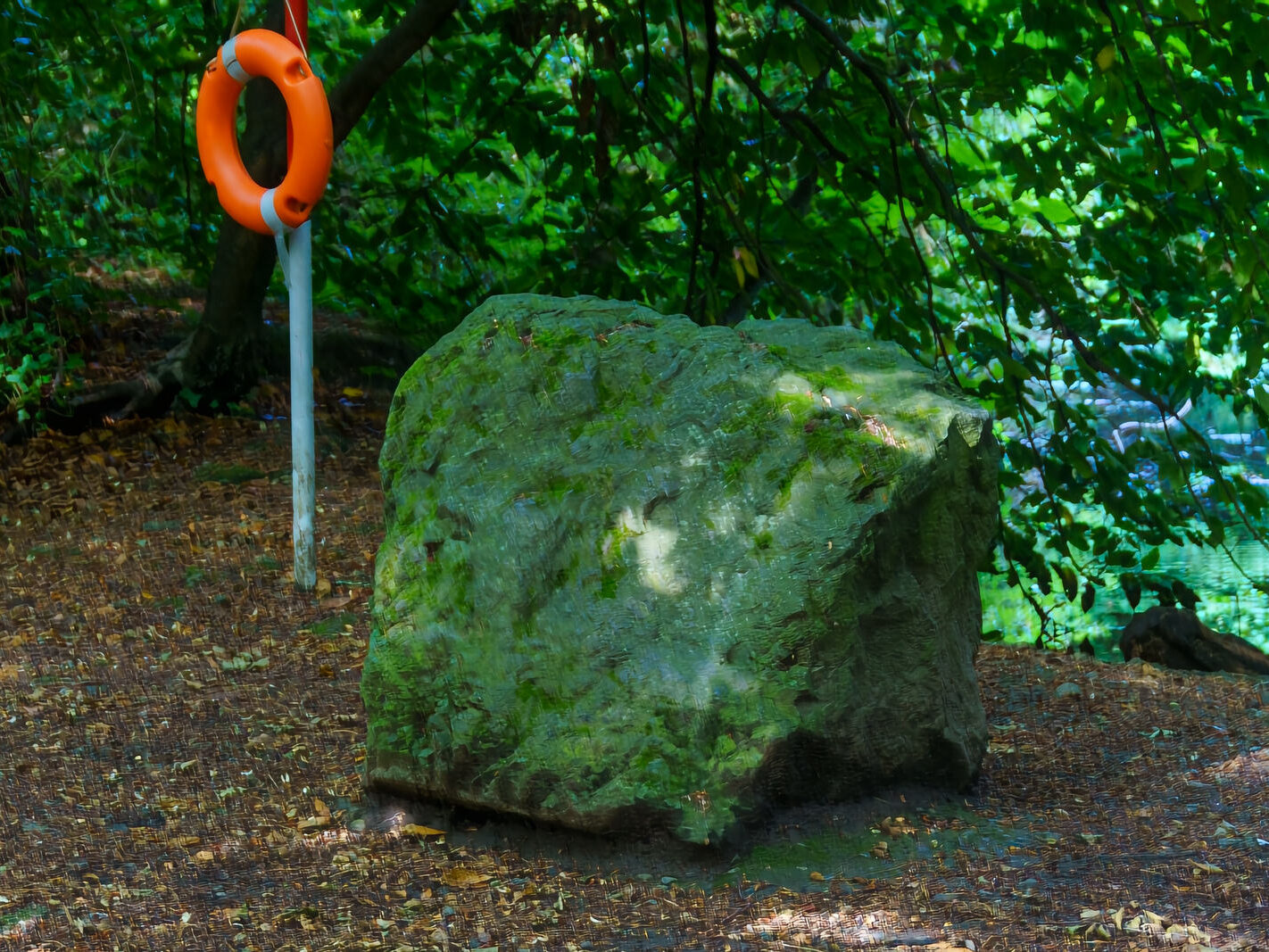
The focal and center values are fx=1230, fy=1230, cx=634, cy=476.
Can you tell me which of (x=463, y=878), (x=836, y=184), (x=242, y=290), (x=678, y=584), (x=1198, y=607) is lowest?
(x=463, y=878)

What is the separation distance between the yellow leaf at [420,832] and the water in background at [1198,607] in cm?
874

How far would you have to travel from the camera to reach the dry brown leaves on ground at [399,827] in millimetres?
2512

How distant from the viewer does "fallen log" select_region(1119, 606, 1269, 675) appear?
4820 mm

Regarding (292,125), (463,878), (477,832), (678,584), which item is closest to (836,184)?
(292,125)

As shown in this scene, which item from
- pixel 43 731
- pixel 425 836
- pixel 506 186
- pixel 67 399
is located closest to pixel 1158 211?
pixel 425 836

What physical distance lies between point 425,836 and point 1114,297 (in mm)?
6272

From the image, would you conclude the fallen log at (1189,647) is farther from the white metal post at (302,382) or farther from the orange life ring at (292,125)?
the orange life ring at (292,125)

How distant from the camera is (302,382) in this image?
14.8ft

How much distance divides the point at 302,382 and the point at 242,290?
8.46 feet

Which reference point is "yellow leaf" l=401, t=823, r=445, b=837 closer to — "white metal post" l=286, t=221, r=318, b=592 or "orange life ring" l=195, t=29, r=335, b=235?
"white metal post" l=286, t=221, r=318, b=592

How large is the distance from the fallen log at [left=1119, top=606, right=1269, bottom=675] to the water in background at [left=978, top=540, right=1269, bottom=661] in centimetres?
600

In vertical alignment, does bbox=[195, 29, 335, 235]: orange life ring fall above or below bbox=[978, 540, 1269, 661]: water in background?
above

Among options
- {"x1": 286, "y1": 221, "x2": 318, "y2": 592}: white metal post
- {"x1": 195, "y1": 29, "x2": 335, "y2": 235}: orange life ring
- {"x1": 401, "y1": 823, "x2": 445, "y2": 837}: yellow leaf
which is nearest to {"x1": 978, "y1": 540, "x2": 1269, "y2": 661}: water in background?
{"x1": 286, "y1": 221, "x2": 318, "y2": 592}: white metal post

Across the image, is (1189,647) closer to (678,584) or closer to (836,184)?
(836,184)
